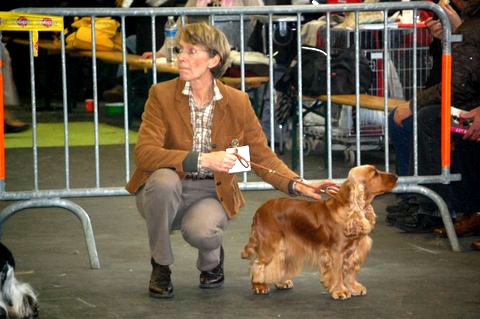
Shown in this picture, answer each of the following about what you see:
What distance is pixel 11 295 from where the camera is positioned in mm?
4902

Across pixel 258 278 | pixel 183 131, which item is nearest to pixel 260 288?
pixel 258 278

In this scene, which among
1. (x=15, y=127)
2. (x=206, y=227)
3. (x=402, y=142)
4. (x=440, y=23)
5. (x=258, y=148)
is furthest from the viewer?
(x=15, y=127)

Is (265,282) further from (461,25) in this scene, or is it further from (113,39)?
(113,39)

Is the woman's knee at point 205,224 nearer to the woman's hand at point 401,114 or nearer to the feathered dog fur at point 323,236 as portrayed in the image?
the feathered dog fur at point 323,236

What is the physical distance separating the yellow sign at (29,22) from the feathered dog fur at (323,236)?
154 cm

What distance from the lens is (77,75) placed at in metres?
16.5

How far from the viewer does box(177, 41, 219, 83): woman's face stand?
5.69m

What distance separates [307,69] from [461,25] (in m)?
2.75

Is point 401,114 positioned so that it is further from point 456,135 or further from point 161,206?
point 161,206

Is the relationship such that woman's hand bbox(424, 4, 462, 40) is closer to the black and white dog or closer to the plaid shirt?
Result: the plaid shirt

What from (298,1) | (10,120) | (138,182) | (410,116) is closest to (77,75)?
(10,120)

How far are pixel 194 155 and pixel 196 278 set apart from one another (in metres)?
0.85

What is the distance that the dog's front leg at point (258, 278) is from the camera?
18.7 ft

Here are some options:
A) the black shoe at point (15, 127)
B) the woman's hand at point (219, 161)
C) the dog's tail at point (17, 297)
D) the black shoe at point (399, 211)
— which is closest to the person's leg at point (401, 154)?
the black shoe at point (399, 211)
